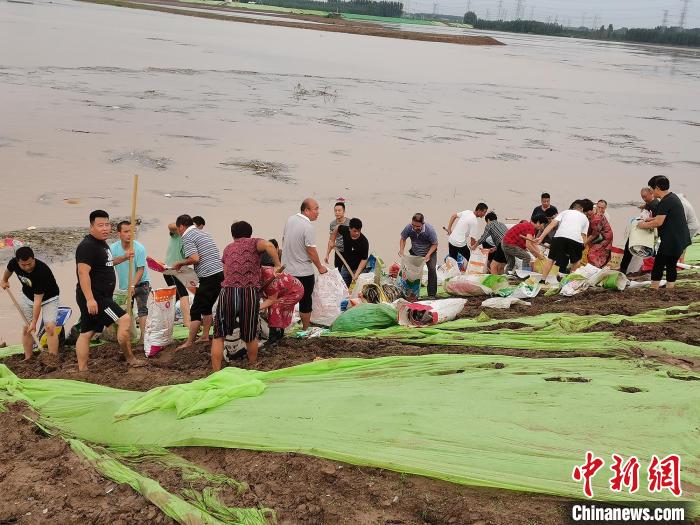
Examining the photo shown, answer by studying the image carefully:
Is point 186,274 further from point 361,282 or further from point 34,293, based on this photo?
point 361,282

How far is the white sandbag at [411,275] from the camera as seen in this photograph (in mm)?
8922

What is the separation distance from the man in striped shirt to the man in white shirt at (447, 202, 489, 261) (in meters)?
4.37

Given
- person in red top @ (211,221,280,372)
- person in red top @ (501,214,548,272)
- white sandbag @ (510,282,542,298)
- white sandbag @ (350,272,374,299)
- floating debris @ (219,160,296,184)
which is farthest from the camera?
floating debris @ (219,160,296,184)

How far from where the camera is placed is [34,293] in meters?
6.53

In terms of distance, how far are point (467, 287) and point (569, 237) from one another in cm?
134

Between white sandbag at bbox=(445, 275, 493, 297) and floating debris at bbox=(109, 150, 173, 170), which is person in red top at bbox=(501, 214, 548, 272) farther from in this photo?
floating debris at bbox=(109, 150, 173, 170)

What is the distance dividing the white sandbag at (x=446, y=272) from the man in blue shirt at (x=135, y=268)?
12.9ft

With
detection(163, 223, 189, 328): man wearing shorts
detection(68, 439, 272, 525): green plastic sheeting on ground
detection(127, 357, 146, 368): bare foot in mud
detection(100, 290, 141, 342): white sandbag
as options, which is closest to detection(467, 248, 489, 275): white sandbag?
detection(163, 223, 189, 328): man wearing shorts

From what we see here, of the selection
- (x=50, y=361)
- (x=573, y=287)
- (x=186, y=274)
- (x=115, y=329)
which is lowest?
(x=50, y=361)

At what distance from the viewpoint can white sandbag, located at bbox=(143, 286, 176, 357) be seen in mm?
6672

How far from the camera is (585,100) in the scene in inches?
1406

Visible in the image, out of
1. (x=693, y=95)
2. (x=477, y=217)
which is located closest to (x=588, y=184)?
(x=477, y=217)

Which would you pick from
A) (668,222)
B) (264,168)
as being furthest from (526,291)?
(264,168)

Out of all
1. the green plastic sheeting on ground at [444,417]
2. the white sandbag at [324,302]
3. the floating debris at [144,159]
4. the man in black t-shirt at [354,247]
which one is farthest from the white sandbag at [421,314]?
the floating debris at [144,159]
